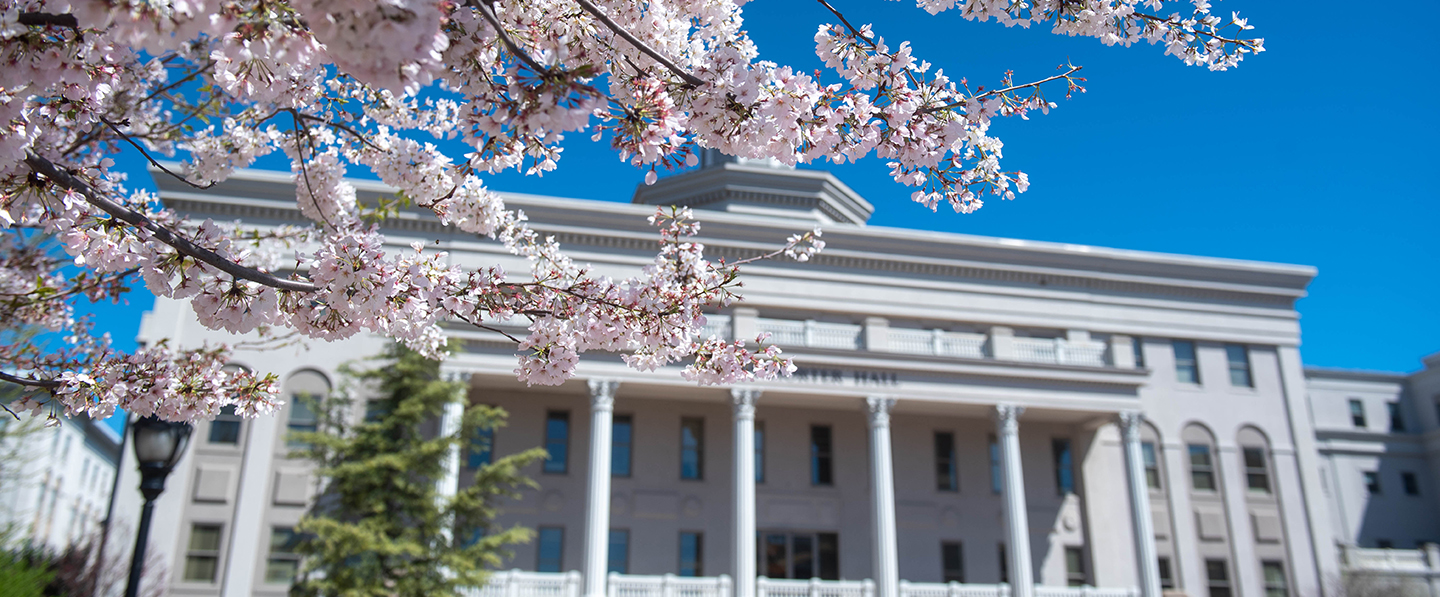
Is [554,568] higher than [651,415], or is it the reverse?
[651,415]

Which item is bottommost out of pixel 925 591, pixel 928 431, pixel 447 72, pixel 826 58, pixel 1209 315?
pixel 925 591

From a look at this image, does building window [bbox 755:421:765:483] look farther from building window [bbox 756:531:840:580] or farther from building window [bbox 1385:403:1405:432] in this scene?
building window [bbox 1385:403:1405:432]

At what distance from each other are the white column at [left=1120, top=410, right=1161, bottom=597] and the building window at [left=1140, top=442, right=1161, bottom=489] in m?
3.49

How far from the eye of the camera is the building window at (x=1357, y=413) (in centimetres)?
3719

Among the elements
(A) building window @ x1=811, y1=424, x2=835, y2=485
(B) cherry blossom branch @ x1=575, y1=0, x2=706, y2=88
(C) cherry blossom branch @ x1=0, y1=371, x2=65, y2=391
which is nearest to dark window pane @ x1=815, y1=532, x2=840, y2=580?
(A) building window @ x1=811, y1=424, x2=835, y2=485

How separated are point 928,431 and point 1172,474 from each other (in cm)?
775

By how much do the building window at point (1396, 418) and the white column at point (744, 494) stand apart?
28.9 meters

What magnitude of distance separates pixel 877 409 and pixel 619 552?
791 cm

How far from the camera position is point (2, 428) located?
17375 millimetres

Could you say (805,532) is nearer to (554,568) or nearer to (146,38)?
(554,568)

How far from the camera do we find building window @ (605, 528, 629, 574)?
2553 cm

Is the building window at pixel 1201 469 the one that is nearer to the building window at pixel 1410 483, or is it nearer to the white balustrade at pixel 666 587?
the building window at pixel 1410 483

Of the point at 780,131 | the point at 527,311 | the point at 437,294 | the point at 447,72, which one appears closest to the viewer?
the point at 447,72

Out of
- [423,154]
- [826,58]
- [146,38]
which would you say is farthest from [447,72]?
[423,154]
